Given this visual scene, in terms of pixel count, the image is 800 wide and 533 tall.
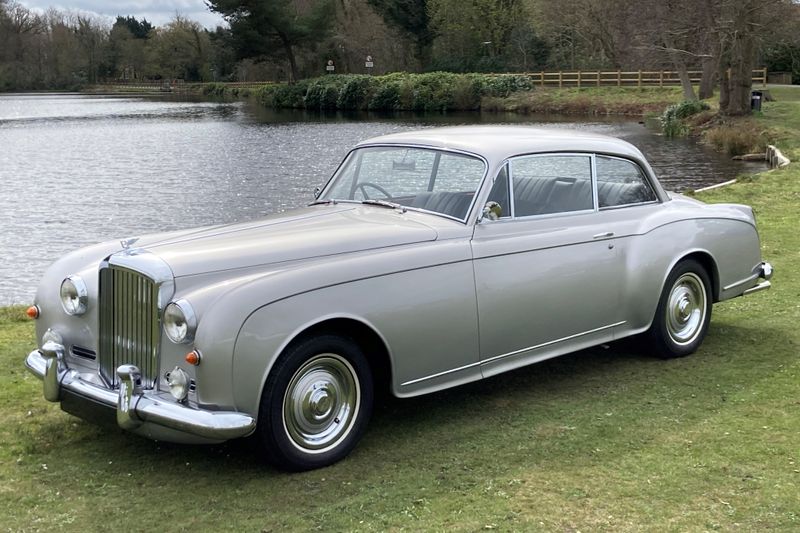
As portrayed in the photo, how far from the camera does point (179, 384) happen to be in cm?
395

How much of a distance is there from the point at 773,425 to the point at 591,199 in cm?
192

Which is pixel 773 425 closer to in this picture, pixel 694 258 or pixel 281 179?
pixel 694 258

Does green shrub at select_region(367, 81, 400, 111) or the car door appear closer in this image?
the car door

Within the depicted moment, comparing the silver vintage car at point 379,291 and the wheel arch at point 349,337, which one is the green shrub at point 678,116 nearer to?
the silver vintage car at point 379,291

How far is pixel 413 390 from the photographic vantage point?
4.62m

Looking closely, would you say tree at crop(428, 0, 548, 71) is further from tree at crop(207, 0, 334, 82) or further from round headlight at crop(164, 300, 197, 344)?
round headlight at crop(164, 300, 197, 344)

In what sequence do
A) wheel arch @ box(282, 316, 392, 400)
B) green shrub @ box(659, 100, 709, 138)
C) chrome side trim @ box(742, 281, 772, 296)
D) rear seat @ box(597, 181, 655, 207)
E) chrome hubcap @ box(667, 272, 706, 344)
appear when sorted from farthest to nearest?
green shrub @ box(659, 100, 709, 138) < chrome side trim @ box(742, 281, 772, 296) < chrome hubcap @ box(667, 272, 706, 344) < rear seat @ box(597, 181, 655, 207) < wheel arch @ box(282, 316, 392, 400)

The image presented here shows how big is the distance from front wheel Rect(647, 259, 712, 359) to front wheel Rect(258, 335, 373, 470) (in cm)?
262

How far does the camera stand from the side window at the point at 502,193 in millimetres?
5169

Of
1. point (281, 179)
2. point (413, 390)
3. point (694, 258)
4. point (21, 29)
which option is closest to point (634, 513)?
point (413, 390)

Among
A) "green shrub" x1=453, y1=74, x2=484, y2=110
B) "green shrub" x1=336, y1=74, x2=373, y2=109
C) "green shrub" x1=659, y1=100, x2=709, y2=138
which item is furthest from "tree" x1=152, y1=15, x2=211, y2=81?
"green shrub" x1=659, y1=100, x2=709, y2=138

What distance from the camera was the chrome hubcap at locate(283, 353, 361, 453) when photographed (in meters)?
4.16

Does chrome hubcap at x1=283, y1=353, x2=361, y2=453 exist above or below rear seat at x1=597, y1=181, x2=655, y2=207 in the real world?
below

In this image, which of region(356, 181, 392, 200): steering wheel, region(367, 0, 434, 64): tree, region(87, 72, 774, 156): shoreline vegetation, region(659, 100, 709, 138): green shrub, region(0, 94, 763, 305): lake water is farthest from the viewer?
region(367, 0, 434, 64): tree
